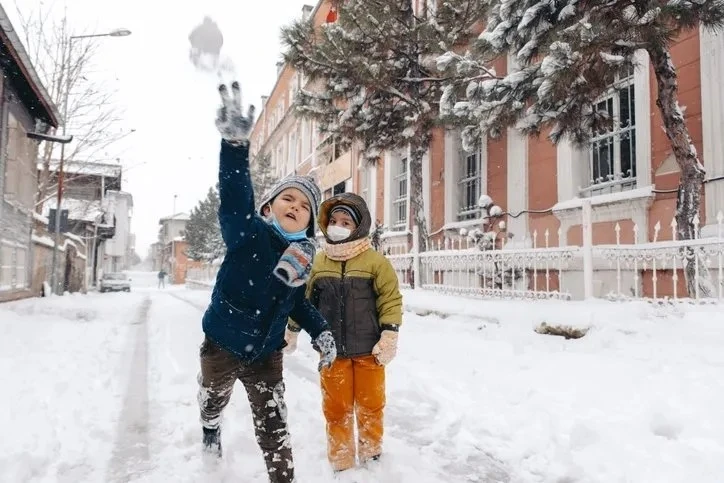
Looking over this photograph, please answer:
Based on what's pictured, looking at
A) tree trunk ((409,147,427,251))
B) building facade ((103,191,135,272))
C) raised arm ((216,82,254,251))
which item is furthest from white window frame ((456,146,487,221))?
building facade ((103,191,135,272))

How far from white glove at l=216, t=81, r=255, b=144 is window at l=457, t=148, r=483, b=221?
10.2 m

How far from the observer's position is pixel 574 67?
4.89m

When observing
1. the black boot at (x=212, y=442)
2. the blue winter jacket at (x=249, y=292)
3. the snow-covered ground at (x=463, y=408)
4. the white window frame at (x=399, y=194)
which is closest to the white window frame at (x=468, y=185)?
the white window frame at (x=399, y=194)

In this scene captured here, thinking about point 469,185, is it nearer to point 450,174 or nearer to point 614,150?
point 450,174

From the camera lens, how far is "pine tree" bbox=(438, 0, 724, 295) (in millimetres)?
4656

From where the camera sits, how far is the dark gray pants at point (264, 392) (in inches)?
83.4

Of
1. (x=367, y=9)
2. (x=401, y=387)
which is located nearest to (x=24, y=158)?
(x=367, y=9)

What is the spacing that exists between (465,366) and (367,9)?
764 centimetres

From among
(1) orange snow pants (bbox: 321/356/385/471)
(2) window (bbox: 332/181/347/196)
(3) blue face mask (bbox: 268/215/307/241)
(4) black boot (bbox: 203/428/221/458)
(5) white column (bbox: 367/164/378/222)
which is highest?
(2) window (bbox: 332/181/347/196)

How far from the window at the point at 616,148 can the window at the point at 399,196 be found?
743 cm

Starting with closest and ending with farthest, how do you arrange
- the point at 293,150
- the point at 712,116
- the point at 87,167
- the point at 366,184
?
the point at 712,116
the point at 366,184
the point at 87,167
the point at 293,150

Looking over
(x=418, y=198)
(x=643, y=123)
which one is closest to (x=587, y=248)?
(x=643, y=123)

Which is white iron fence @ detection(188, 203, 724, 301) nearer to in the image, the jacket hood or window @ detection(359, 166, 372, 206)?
the jacket hood

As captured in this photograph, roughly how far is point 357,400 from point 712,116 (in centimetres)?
653
